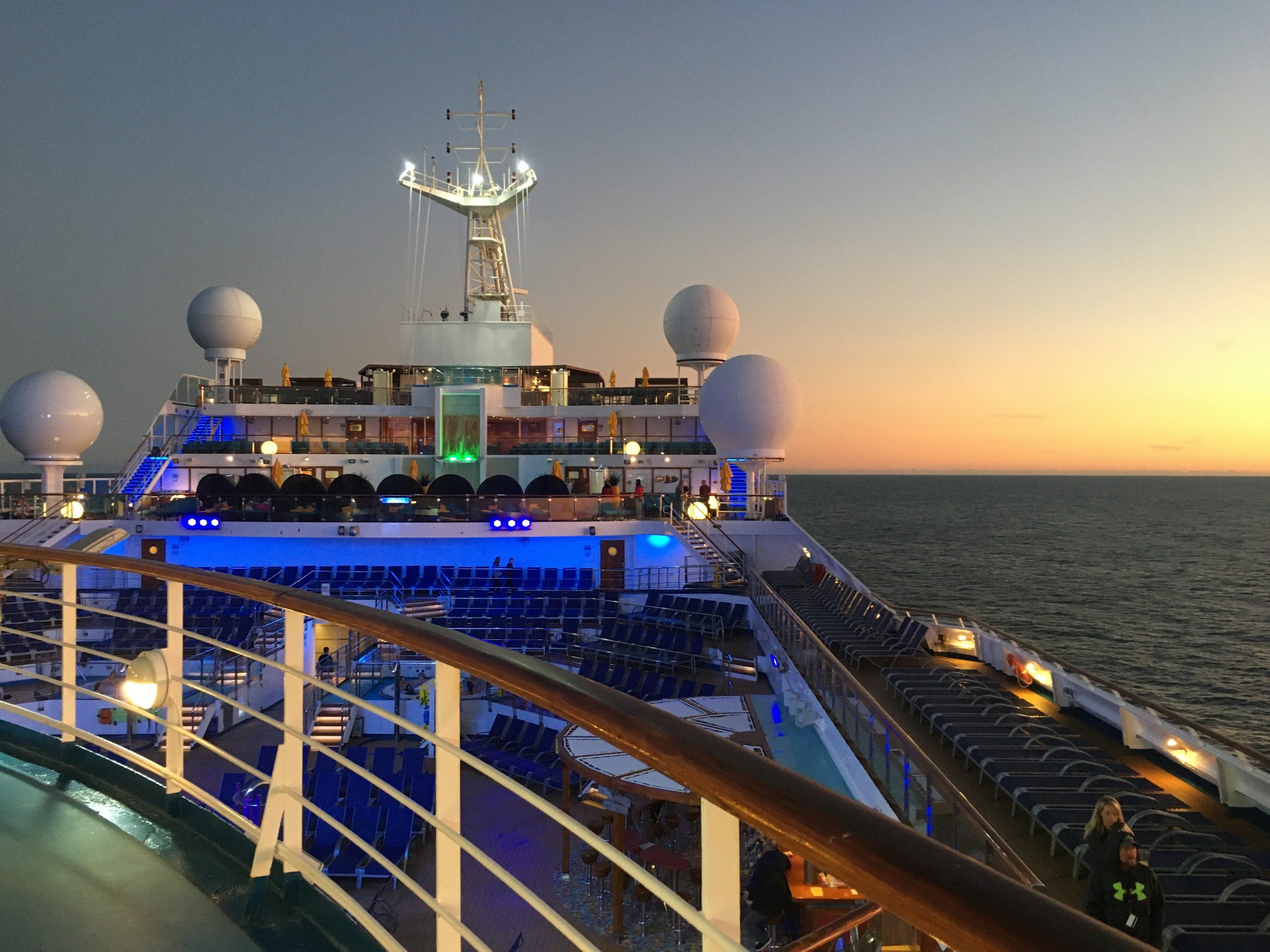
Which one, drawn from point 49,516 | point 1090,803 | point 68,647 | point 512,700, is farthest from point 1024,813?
point 49,516

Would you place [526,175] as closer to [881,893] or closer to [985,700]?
[985,700]

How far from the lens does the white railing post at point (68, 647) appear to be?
3.13 metres

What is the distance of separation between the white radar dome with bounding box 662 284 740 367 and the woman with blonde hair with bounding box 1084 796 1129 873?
28.5 meters

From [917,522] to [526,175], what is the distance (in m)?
70.0

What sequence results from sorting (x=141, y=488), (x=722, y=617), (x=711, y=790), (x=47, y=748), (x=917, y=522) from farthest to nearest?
(x=917, y=522) → (x=141, y=488) → (x=722, y=617) → (x=47, y=748) → (x=711, y=790)

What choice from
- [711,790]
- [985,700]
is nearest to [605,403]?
[985,700]

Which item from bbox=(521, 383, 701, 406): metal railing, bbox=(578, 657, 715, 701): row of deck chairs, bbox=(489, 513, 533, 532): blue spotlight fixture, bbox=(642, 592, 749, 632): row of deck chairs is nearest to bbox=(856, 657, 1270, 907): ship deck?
bbox=(578, 657, 715, 701): row of deck chairs

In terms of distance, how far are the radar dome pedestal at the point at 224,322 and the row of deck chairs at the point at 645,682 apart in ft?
77.7

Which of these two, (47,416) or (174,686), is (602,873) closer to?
(174,686)

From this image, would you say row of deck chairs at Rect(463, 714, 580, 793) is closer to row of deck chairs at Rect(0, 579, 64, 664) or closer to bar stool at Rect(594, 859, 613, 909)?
bar stool at Rect(594, 859, 613, 909)

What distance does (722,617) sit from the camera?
18.7m

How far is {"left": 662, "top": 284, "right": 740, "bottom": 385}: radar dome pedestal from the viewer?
33.2 metres

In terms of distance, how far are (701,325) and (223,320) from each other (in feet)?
58.3

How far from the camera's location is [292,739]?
2328 millimetres
